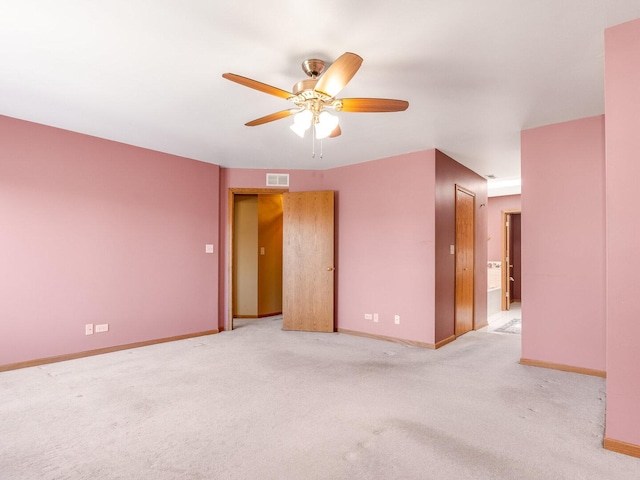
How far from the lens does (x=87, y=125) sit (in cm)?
371

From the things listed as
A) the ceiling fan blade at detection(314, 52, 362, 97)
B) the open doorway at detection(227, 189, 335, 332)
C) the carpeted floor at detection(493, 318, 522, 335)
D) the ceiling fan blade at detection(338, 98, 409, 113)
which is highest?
the ceiling fan blade at detection(314, 52, 362, 97)

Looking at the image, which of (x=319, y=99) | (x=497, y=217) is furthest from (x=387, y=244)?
(x=497, y=217)

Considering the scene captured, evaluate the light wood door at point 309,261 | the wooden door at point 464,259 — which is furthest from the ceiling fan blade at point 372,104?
the wooden door at point 464,259

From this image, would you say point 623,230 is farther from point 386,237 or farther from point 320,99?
point 386,237

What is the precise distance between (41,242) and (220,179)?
2356 millimetres

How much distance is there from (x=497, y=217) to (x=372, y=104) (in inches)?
271

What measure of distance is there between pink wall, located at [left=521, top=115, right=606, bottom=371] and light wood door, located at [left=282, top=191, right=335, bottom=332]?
249 cm

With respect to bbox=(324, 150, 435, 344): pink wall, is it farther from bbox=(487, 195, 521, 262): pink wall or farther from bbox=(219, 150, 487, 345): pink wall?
bbox=(487, 195, 521, 262): pink wall

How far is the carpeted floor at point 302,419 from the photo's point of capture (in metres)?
1.95

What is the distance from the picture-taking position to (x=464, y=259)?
17.4ft

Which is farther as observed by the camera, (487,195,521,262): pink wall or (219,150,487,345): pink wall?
(487,195,521,262): pink wall

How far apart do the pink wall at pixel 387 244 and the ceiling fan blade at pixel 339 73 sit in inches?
103

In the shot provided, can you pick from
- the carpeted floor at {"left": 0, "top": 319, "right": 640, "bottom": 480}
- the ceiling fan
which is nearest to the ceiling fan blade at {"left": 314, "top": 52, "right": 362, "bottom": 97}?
the ceiling fan

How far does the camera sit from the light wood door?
5262 mm
